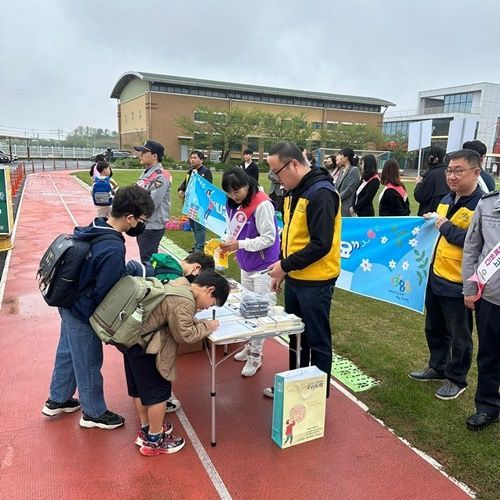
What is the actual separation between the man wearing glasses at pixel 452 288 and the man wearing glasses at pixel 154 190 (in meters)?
3.06

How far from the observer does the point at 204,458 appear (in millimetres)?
2994

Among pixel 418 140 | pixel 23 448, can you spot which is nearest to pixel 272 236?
pixel 23 448

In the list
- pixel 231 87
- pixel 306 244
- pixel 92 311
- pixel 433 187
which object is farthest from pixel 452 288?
pixel 231 87

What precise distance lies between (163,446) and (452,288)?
99.4 inches

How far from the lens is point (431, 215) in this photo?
3941 millimetres

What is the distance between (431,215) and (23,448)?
3.78 metres

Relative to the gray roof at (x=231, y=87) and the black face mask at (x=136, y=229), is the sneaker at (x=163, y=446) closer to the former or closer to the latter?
the black face mask at (x=136, y=229)

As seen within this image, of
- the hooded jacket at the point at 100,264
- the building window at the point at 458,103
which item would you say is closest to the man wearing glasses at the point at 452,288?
the hooded jacket at the point at 100,264

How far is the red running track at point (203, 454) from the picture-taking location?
271 centimetres

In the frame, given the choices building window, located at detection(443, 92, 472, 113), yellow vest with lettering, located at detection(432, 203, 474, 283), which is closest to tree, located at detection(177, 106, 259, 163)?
building window, located at detection(443, 92, 472, 113)

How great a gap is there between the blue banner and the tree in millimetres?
45027

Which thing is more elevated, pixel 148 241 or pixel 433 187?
pixel 433 187

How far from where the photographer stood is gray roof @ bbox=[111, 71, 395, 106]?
Answer: 55375 mm

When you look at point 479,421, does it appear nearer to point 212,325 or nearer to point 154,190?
point 212,325
